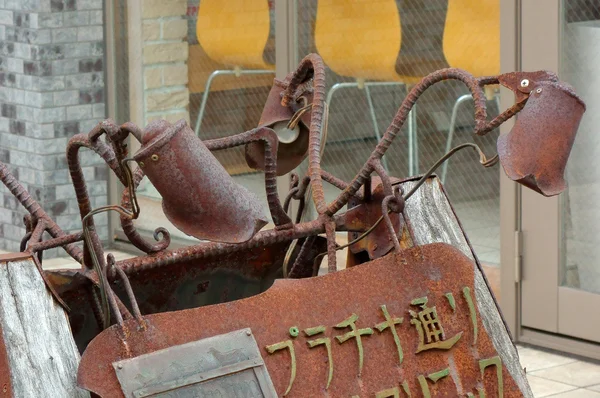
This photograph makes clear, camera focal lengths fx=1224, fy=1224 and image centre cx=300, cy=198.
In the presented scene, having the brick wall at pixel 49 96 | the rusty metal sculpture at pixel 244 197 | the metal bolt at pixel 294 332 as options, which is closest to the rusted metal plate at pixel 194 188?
the rusty metal sculpture at pixel 244 197

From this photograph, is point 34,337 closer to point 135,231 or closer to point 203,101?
point 135,231

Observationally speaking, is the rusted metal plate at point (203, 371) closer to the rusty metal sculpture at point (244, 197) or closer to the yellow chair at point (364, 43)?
the rusty metal sculpture at point (244, 197)

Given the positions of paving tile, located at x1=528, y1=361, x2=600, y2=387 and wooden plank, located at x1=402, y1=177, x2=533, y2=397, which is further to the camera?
paving tile, located at x1=528, y1=361, x2=600, y2=387

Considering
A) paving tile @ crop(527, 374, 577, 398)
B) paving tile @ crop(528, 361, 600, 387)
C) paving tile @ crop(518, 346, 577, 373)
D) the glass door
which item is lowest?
paving tile @ crop(518, 346, 577, 373)

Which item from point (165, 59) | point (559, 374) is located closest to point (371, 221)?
point (559, 374)

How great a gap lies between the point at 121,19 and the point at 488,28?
239 centimetres

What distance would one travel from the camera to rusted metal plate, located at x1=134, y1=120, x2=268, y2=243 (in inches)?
77.5

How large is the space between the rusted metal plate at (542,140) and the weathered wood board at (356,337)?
27 cm

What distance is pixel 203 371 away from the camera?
2.06 metres

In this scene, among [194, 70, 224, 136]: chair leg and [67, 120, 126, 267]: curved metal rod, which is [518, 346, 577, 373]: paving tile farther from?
[67, 120, 126, 267]: curved metal rod

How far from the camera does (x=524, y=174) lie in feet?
7.18

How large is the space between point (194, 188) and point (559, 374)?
2.63m

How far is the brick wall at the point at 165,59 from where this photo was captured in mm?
6133

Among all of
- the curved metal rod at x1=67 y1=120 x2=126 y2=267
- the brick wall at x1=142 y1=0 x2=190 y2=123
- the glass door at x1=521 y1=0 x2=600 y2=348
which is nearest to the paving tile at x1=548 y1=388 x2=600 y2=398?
the glass door at x1=521 y1=0 x2=600 y2=348
